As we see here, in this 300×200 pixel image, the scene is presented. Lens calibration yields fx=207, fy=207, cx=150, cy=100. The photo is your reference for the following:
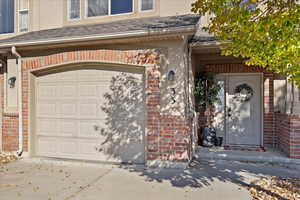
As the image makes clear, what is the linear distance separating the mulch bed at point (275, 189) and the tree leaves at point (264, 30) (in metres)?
1.97

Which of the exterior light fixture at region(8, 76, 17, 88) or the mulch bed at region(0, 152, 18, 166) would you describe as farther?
the exterior light fixture at region(8, 76, 17, 88)

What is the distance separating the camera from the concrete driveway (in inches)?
142

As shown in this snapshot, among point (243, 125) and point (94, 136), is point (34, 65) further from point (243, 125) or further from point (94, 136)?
point (243, 125)

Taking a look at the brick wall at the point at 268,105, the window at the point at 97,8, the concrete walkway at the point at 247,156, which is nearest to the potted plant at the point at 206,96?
the concrete walkway at the point at 247,156

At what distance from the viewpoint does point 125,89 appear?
5230 millimetres

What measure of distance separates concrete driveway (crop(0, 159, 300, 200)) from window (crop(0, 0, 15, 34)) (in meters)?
5.10

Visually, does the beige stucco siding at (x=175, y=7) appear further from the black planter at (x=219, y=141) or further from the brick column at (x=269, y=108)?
the black planter at (x=219, y=141)

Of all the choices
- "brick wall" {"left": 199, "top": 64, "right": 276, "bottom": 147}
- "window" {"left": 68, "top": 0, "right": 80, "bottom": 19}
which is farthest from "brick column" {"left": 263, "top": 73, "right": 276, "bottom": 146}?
"window" {"left": 68, "top": 0, "right": 80, "bottom": 19}

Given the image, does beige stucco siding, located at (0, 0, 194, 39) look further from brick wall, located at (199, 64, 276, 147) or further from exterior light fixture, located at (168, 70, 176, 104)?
brick wall, located at (199, 64, 276, 147)

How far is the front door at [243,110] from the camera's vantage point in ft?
20.4

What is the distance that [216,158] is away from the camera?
5.35 metres

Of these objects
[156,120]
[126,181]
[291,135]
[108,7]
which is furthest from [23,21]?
[291,135]

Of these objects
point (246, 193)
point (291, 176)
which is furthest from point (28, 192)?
point (291, 176)

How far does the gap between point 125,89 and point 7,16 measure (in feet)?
19.1
